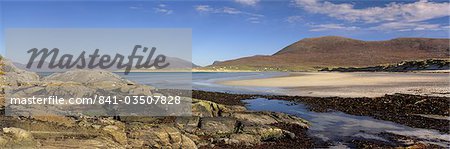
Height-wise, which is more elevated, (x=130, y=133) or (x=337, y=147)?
(x=130, y=133)

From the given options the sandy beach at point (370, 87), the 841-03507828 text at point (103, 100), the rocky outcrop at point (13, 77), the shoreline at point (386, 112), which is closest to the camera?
the shoreline at point (386, 112)

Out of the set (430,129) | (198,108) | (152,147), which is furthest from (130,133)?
(430,129)

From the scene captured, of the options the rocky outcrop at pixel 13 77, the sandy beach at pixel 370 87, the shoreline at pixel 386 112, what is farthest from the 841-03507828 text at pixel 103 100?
the sandy beach at pixel 370 87

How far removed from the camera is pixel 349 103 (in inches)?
945

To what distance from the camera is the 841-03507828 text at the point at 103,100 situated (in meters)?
15.9

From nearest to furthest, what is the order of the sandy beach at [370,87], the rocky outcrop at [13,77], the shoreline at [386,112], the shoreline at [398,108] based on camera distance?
the shoreline at [386,112]
the shoreline at [398,108]
the rocky outcrop at [13,77]
the sandy beach at [370,87]

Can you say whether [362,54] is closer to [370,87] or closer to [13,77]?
[370,87]

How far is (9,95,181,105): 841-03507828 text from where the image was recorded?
52.0 ft

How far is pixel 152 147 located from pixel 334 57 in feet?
556

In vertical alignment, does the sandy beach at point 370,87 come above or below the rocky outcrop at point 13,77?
below

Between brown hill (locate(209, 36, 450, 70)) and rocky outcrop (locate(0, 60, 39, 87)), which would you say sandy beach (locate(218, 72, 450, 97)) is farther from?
brown hill (locate(209, 36, 450, 70))

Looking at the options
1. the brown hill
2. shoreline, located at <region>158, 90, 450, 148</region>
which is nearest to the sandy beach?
shoreline, located at <region>158, 90, 450, 148</region>

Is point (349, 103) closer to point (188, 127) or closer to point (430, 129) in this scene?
point (430, 129)

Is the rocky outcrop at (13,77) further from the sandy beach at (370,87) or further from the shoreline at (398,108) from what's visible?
the sandy beach at (370,87)
